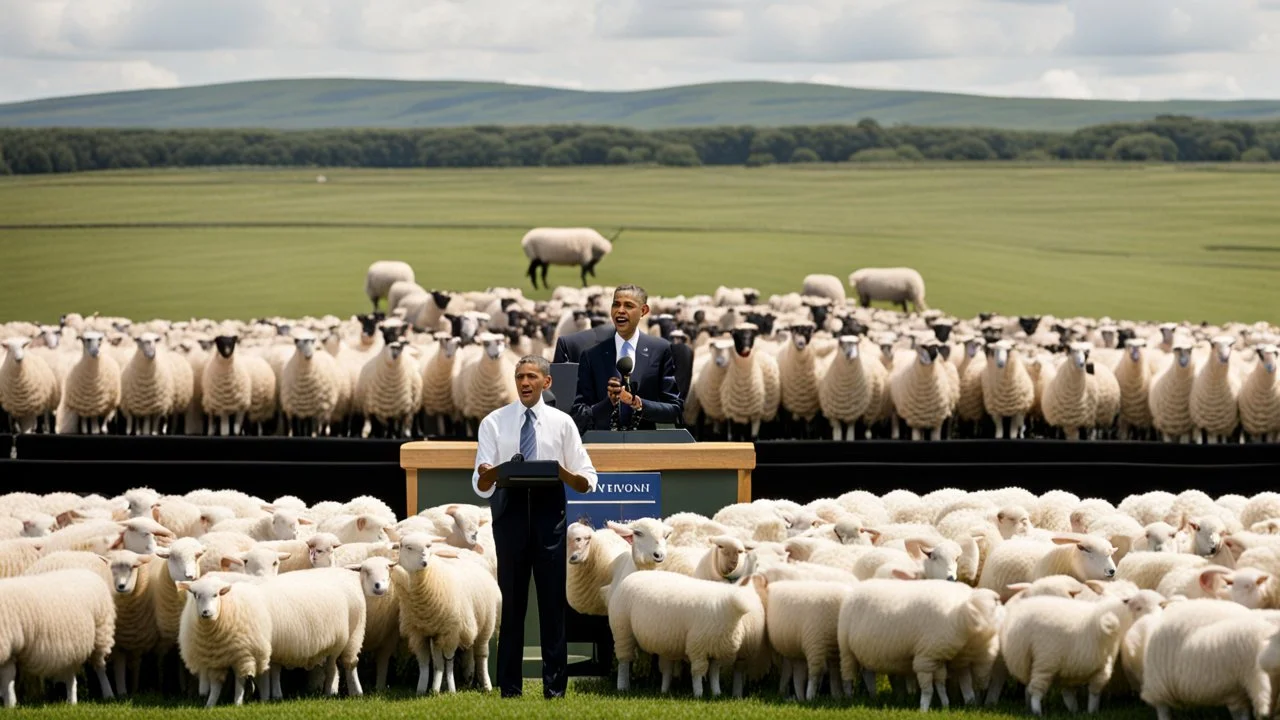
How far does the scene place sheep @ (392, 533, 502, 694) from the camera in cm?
902

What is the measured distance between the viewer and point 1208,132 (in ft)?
258

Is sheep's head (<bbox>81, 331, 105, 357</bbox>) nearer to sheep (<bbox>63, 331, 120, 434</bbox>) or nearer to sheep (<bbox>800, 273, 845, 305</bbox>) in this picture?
sheep (<bbox>63, 331, 120, 434</bbox>)

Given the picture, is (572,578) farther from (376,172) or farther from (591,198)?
(376,172)

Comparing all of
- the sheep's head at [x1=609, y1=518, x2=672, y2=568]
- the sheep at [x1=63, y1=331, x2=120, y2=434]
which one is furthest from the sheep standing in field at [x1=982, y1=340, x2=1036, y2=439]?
the sheep's head at [x1=609, y1=518, x2=672, y2=568]

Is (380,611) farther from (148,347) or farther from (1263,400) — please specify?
(1263,400)

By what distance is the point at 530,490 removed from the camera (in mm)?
8195

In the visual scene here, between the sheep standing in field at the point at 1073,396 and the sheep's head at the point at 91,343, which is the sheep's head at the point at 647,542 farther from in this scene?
the sheep's head at the point at 91,343

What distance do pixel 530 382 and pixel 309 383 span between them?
11115 millimetres

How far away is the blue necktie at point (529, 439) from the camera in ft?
26.6

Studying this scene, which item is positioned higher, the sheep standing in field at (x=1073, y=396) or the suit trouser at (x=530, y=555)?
the suit trouser at (x=530, y=555)

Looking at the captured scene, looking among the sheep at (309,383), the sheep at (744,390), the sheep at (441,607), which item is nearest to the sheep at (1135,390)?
the sheep at (744,390)

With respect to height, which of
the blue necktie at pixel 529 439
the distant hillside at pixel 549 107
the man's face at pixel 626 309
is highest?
the distant hillside at pixel 549 107

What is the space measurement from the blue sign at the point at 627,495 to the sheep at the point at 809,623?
94 cm

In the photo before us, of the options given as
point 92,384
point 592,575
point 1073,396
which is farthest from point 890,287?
point 592,575
